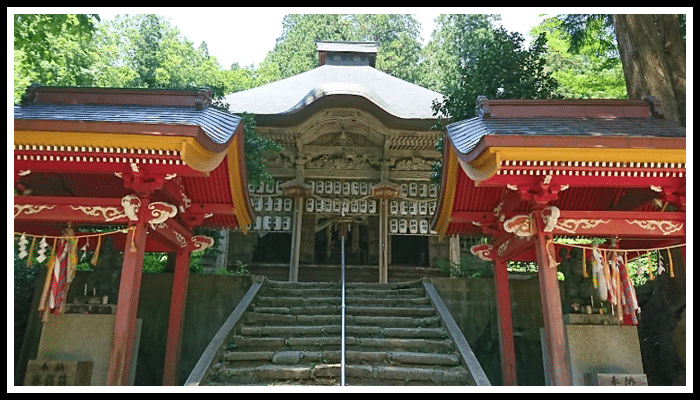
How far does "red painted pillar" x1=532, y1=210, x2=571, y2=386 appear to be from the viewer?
494 cm

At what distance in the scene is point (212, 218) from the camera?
732 cm

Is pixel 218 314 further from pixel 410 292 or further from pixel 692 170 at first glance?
pixel 692 170

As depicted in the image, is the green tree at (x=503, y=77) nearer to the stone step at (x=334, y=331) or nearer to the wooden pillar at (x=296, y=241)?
the stone step at (x=334, y=331)

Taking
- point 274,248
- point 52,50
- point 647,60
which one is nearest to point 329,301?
point 274,248

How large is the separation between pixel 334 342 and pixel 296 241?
4407 mm

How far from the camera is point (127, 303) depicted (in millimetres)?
4961

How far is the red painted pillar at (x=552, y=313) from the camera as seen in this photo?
194 inches

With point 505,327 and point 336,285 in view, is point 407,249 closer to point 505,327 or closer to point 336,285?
point 336,285

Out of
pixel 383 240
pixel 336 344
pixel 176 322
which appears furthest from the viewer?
pixel 383 240

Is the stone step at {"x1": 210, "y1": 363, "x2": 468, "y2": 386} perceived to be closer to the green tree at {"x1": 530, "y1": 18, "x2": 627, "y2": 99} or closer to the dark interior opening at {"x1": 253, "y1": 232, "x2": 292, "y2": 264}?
the dark interior opening at {"x1": 253, "y1": 232, "x2": 292, "y2": 264}

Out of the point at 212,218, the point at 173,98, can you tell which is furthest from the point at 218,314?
the point at 173,98

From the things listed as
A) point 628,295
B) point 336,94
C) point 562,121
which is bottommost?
point 628,295

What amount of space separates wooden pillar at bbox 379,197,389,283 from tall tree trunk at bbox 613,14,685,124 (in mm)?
5275

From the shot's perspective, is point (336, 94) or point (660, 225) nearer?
point (660, 225)
